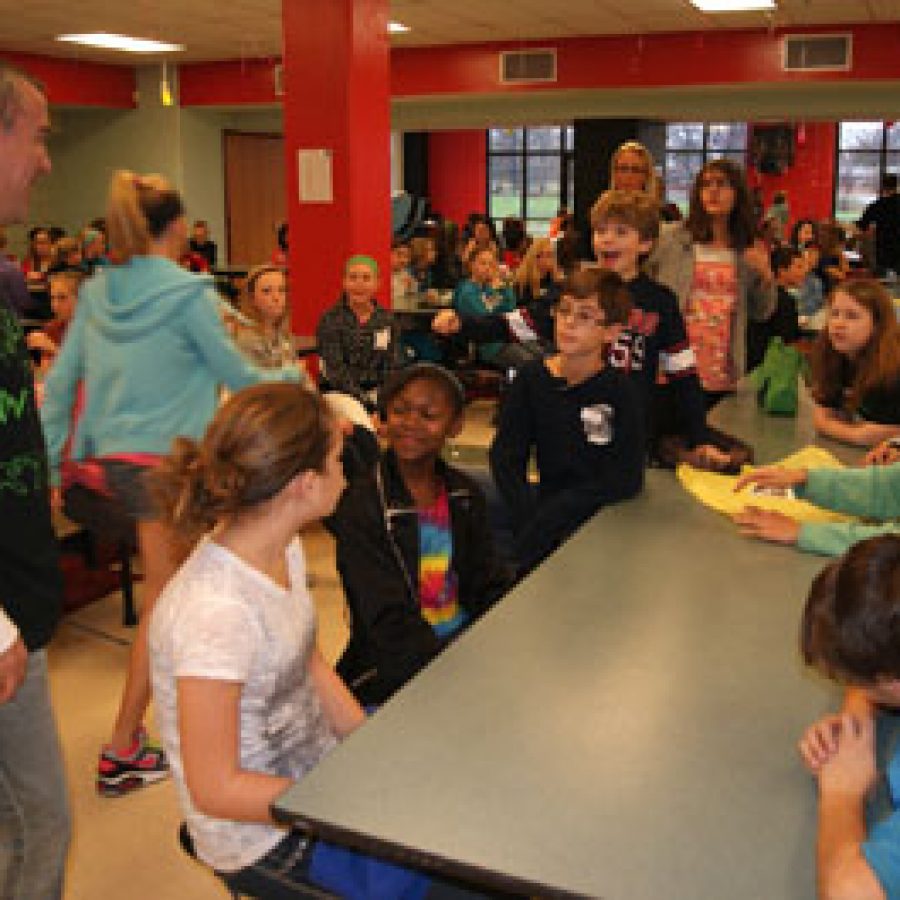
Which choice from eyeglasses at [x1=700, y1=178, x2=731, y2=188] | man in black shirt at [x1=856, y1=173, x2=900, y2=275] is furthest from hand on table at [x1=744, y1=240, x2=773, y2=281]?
man in black shirt at [x1=856, y1=173, x2=900, y2=275]

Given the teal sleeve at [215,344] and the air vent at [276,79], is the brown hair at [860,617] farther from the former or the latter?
the air vent at [276,79]

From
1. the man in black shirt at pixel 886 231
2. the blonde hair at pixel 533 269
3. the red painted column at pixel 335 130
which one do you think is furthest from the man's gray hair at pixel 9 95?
the man in black shirt at pixel 886 231

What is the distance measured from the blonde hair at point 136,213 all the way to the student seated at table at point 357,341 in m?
2.25

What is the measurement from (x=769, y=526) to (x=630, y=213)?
3.64 ft

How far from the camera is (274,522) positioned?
1560 millimetres

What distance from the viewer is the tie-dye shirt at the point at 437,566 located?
7.04 feet

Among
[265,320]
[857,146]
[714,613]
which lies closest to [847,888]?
[714,613]

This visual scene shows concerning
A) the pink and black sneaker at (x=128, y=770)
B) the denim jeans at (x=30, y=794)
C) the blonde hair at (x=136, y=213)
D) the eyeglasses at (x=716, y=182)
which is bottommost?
the pink and black sneaker at (x=128, y=770)

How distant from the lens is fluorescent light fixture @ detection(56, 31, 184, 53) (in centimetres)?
1009

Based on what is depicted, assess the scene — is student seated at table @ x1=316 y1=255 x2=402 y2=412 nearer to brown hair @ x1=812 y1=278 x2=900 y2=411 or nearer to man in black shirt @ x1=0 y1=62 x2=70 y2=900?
brown hair @ x1=812 y1=278 x2=900 y2=411

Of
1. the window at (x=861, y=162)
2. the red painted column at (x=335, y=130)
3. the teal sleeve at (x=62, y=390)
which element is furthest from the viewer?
the window at (x=861, y=162)

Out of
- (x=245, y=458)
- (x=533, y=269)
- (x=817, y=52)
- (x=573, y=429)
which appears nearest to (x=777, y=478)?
(x=573, y=429)

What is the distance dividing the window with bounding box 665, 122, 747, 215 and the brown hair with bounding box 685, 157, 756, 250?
45.8ft

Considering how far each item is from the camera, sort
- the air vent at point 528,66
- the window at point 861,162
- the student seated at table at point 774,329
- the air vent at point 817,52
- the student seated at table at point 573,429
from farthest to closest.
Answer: the window at point 861,162, the air vent at point 528,66, the air vent at point 817,52, the student seated at table at point 774,329, the student seated at table at point 573,429
